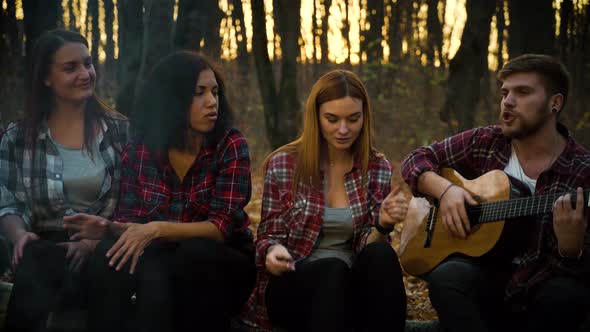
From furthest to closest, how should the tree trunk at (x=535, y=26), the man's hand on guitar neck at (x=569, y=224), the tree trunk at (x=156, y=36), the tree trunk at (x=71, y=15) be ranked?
the tree trunk at (x=71, y=15) → the tree trunk at (x=535, y=26) → the tree trunk at (x=156, y=36) → the man's hand on guitar neck at (x=569, y=224)

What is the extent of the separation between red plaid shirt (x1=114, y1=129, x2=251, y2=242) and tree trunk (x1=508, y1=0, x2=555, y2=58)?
2.97m

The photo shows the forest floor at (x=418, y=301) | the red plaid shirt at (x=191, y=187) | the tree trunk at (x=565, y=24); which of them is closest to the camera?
the red plaid shirt at (x=191, y=187)

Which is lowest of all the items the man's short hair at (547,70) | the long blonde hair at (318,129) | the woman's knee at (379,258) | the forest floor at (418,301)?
the forest floor at (418,301)

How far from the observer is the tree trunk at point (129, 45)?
4.69 meters

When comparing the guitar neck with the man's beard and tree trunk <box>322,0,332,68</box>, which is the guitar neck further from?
tree trunk <box>322,0,332,68</box>

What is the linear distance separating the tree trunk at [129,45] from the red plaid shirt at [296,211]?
2026 millimetres

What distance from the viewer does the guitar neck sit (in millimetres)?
2559

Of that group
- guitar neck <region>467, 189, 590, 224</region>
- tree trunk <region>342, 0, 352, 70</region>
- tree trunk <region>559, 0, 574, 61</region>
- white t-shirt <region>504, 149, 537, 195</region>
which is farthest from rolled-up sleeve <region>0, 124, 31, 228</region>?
tree trunk <region>559, 0, 574, 61</region>

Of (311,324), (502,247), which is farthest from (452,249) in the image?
(311,324)

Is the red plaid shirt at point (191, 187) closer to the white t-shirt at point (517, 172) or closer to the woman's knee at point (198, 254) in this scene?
the woman's knee at point (198, 254)

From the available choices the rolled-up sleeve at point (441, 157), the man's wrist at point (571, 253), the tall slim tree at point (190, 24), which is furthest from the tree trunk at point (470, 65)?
the man's wrist at point (571, 253)

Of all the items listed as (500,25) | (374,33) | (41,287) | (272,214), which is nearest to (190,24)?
(272,214)

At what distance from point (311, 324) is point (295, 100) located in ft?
10.3

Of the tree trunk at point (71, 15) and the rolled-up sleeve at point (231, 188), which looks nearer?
the rolled-up sleeve at point (231, 188)
